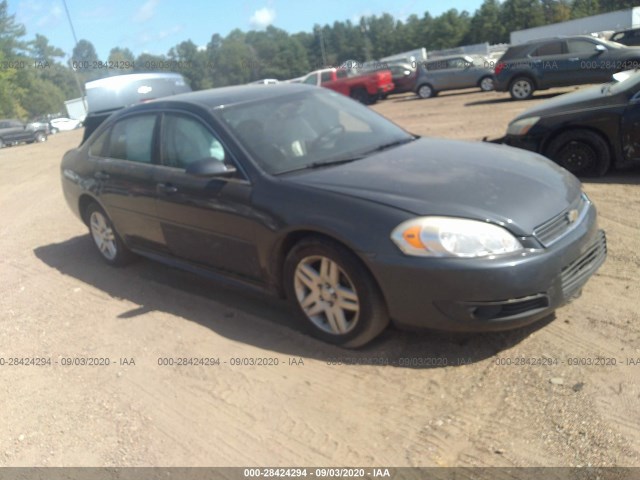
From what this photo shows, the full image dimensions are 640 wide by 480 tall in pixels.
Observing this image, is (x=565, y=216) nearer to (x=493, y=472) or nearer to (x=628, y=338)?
(x=628, y=338)

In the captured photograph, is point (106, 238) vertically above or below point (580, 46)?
below

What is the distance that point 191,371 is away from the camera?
3732mm

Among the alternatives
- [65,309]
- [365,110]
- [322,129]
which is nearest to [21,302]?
[65,309]

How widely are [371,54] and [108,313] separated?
72.2 meters

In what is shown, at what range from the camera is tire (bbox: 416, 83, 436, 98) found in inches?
922

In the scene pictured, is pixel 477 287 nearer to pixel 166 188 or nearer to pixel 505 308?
pixel 505 308

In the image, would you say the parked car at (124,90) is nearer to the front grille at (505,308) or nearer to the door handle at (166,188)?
the door handle at (166,188)

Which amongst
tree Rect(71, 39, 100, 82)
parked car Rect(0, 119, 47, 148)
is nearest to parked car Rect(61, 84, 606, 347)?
tree Rect(71, 39, 100, 82)

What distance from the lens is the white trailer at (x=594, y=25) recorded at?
45.5 m

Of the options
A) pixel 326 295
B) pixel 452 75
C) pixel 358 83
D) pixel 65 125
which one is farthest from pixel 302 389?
pixel 65 125

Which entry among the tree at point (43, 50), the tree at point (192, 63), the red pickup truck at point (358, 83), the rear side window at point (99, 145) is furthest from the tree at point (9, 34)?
the rear side window at point (99, 145)

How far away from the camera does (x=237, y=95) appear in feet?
15.2

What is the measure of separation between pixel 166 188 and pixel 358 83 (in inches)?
821

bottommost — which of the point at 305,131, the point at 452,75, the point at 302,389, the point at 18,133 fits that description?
the point at 302,389
